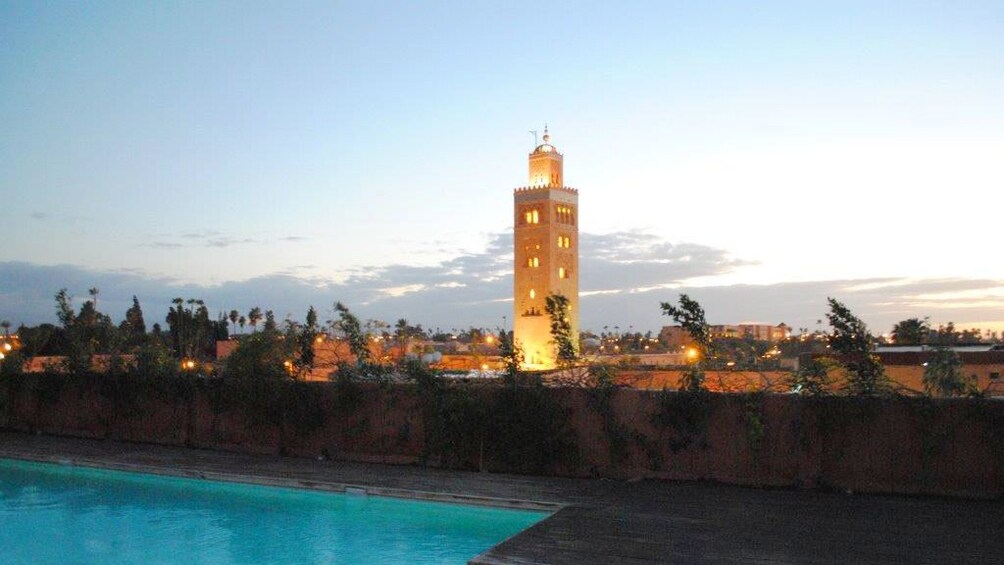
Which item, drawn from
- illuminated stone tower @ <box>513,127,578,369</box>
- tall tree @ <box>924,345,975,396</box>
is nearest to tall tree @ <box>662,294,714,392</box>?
tall tree @ <box>924,345,975,396</box>

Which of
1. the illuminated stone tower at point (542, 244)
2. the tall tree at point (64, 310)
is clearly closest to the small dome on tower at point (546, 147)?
the illuminated stone tower at point (542, 244)

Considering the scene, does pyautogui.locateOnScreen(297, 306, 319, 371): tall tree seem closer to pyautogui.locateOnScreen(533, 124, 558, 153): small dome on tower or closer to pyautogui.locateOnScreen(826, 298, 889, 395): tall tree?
pyautogui.locateOnScreen(826, 298, 889, 395): tall tree

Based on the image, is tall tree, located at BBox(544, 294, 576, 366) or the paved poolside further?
tall tree, located at BBox(544, 294, 576, 366)

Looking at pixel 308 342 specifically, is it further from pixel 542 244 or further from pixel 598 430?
pixel 542 244

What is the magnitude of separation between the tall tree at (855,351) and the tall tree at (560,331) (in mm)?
3679

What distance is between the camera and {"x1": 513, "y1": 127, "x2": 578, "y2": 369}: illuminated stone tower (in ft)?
189

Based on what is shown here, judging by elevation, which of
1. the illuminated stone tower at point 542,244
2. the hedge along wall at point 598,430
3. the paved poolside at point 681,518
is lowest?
the paved poolside at point 681,518

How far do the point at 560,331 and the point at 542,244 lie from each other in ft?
147

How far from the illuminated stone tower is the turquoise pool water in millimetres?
44993

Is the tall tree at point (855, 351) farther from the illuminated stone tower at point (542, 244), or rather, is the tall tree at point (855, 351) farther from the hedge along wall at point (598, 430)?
the illuminated stone tower at point (542, 244)

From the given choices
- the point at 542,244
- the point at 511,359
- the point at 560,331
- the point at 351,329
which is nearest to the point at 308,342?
the point at 351,329

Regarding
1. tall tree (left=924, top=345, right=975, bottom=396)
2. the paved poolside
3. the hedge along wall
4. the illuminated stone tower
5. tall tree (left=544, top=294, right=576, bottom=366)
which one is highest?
the illuminated stone tower

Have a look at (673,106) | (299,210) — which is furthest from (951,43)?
(299,210)

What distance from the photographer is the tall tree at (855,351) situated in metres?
10.4
